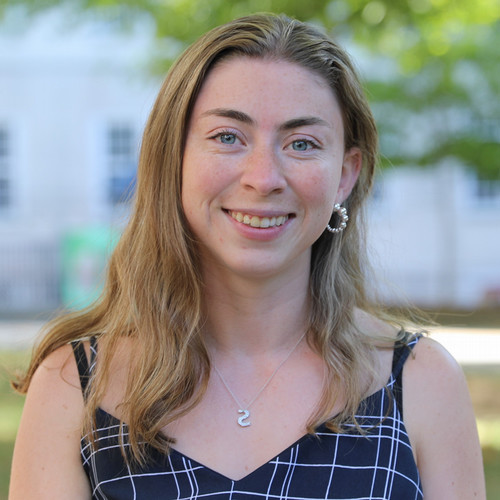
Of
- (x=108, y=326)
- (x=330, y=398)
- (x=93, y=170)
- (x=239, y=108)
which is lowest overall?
(x=330, y=398)

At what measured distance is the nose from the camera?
6.86 ft

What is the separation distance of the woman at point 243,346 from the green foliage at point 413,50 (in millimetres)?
6020

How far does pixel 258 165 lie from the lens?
6.92 feet

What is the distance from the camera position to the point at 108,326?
2385 millimetres

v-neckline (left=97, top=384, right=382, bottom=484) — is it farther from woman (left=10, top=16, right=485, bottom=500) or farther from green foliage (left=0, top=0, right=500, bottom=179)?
green foliage (left=0, top=0, right=500, bottom=179)

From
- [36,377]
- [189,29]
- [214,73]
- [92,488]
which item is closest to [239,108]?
[214,73]

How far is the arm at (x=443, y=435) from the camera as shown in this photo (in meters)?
2.22

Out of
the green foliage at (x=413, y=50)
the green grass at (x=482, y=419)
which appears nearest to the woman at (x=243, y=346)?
the green grass at (x=482, y=419)

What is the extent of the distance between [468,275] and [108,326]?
15.6 m

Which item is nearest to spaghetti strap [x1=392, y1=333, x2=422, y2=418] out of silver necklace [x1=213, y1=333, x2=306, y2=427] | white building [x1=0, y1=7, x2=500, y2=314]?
silver necklace [x1=213, y1=333, x2=306, y2=427]

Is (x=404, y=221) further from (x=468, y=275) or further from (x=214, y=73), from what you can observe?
(x=214, y=73)

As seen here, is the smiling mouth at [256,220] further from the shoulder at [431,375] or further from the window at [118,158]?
the window at [118,158]

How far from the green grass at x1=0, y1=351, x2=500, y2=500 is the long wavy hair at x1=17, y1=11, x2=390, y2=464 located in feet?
8.68

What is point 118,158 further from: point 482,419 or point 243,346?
point 243,346
